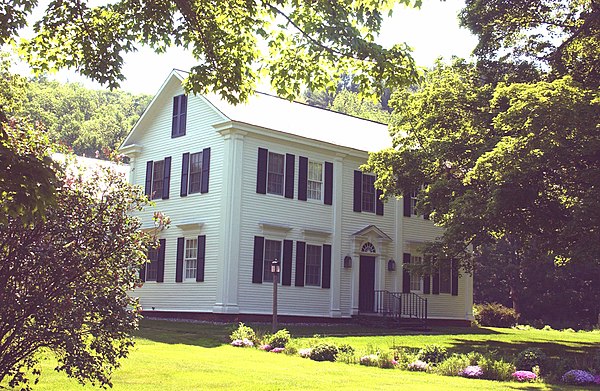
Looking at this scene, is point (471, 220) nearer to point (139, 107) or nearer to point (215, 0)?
point (215, 0)

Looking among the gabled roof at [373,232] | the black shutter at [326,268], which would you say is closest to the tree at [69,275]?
the black shutter at [326,268]

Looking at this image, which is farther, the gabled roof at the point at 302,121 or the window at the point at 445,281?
the window at the point at 445,281

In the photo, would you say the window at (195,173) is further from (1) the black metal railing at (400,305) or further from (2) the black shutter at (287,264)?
(1) the black metal railing at (400,305)

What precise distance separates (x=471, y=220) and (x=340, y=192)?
27.8 ft

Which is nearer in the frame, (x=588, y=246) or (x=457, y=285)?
(x=588, y=246)

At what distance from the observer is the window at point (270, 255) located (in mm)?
23578

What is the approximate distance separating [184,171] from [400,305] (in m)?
9.36

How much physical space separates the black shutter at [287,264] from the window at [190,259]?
2.98 m

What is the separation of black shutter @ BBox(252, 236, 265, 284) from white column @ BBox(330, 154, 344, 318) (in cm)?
316

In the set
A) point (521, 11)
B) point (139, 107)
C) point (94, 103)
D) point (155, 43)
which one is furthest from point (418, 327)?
point (139, 107)

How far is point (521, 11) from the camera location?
20562 millimetres

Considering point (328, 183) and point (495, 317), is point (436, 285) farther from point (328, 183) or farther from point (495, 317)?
point (328, 183)

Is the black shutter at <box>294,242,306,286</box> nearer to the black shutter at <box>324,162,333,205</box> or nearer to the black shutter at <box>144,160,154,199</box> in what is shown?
the black shutter at <box>324,162,333,205</box>

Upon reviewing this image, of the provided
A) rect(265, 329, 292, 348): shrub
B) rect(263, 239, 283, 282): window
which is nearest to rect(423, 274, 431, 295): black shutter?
rect(263, 239, 283, 282): window
